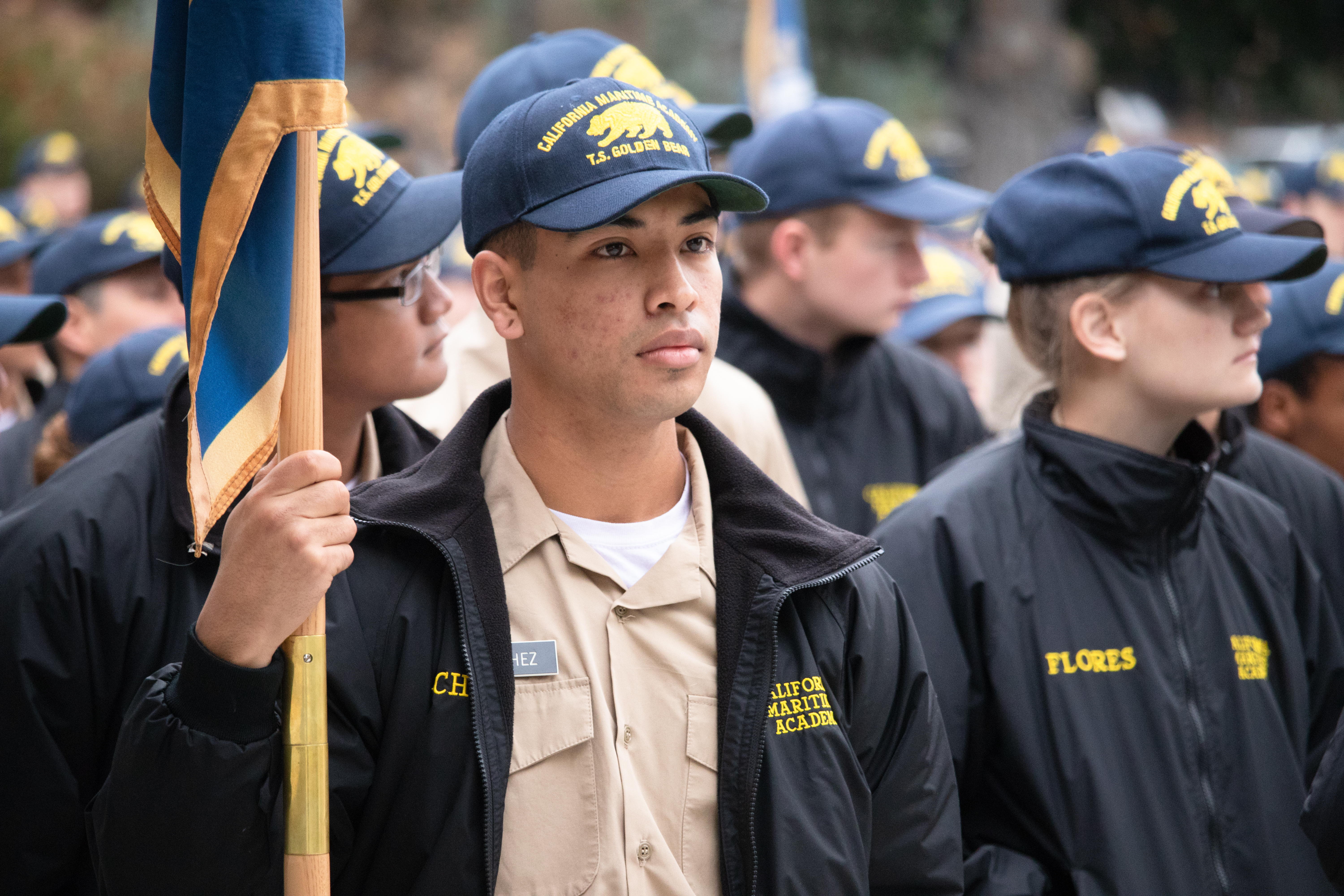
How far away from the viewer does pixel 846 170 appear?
16.9ft

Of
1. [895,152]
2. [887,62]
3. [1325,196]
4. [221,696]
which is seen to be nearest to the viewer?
[221,696]

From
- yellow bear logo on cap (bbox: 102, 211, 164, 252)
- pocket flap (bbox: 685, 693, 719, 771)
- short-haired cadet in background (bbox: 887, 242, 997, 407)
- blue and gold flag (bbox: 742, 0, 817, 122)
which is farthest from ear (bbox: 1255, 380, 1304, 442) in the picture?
blue and gold flag (bbox: 742, 0, 817, 122)

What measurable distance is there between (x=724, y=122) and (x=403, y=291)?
72.4 inches

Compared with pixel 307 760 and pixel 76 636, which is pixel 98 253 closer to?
pixel 76 636

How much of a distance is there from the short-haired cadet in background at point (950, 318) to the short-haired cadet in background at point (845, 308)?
6.02ft

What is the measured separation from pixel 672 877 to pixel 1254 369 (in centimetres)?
210

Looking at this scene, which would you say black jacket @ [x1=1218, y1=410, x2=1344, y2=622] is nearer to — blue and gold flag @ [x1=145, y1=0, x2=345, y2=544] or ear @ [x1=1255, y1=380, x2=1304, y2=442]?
ear @ [x1=1255, y1=380, x2=1304, y2=442]

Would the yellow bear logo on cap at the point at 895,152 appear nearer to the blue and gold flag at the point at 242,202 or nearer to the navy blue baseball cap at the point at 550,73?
the navy blue baseball cap at the point at 550,73

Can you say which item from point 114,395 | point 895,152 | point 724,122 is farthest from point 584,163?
point 895,152

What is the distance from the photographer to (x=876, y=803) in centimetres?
258

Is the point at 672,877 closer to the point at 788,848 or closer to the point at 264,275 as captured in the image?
the point at 788,848

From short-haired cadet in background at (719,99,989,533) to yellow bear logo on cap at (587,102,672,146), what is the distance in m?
2.47

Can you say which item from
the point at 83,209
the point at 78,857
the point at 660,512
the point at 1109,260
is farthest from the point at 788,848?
the point at 83,209

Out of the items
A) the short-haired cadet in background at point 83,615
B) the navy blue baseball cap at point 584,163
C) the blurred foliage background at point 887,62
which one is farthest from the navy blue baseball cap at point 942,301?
the blurred foliage background at point 887,62
